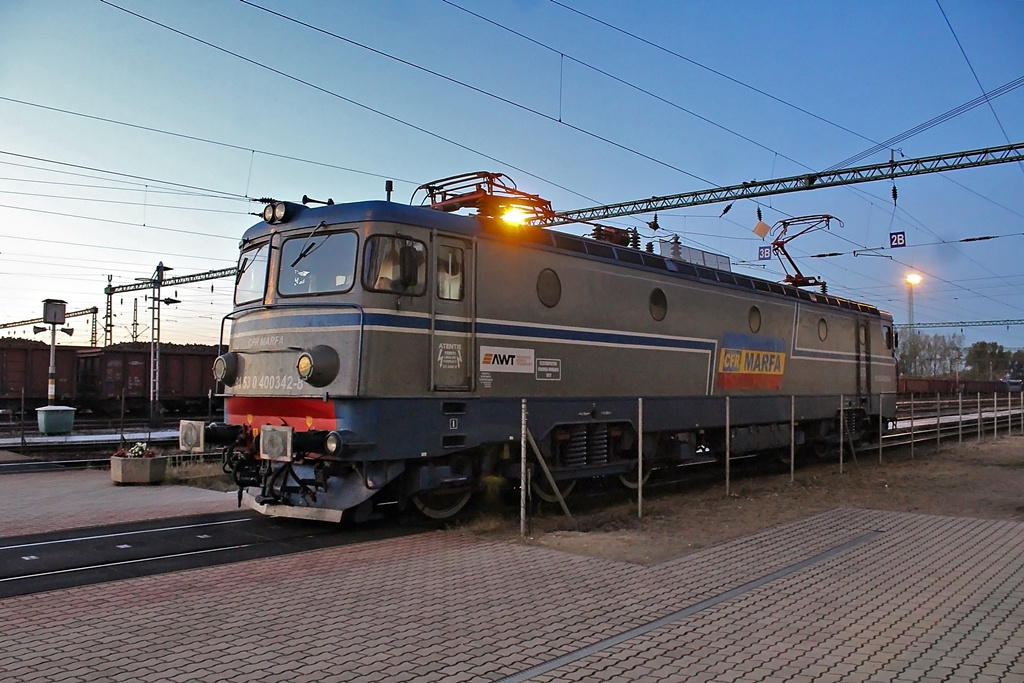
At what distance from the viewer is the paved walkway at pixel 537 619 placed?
16.0 ft

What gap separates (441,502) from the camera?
9.98 metres

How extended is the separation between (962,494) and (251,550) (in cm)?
1104

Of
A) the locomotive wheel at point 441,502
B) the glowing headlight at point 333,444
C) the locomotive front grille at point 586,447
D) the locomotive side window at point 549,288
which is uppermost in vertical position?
the locomotive side window at point 549,288

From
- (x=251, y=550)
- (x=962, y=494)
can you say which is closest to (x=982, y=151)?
(x=962, y=494)

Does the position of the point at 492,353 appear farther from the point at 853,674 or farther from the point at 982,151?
the point at 982,151

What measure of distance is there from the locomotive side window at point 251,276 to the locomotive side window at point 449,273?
221 cm

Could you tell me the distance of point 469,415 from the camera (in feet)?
31.3

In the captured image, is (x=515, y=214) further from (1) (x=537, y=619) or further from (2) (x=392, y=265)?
(1) (x=537, y=619)

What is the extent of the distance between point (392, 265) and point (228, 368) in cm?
267

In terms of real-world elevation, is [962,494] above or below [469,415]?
below

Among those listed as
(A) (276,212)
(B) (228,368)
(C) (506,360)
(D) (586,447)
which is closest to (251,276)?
(A) (276,212)

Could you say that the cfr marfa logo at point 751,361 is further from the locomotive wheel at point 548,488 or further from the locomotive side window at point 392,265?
the locomotive side window at point 392,265

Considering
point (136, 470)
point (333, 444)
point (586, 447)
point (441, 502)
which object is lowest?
point (136, 470)

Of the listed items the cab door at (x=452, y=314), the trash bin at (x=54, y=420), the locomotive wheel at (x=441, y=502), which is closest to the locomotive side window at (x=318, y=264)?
the cab door at (x=452, y=314)
